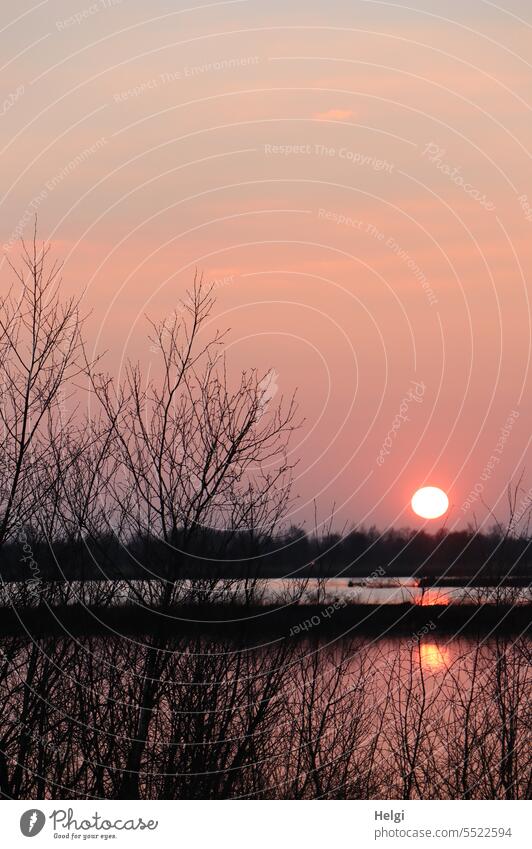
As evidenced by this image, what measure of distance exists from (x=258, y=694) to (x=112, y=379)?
13.8 feet

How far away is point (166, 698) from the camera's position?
1210 centimetres

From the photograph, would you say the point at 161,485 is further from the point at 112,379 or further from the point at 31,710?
the point at 31,710

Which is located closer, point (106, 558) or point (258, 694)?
point (106, 558)

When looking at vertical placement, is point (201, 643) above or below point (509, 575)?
below

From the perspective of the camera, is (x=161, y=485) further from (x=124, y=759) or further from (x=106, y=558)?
(x=124, y=759)

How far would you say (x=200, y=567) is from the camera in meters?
11.8

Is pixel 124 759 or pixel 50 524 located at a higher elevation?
pixel 50 524
